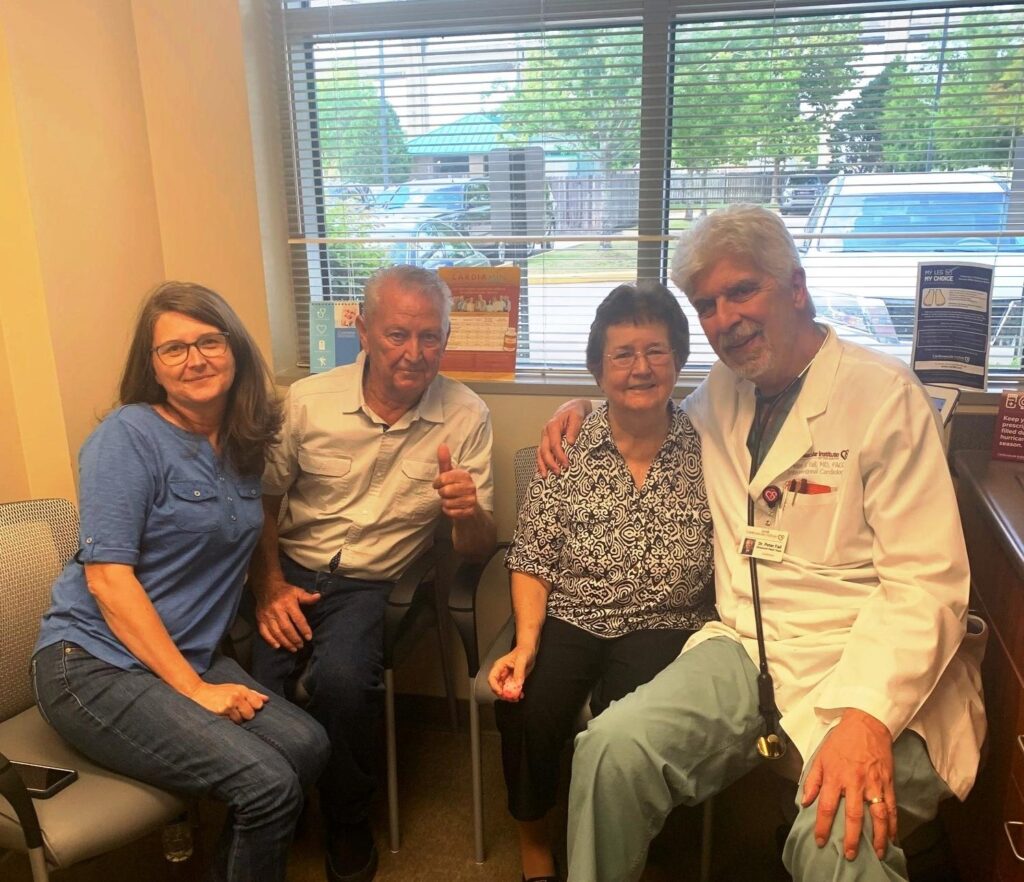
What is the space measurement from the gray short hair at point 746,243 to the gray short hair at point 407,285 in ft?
2.02

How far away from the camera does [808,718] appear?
1.43 metres

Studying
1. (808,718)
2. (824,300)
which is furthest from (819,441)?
(824,300)

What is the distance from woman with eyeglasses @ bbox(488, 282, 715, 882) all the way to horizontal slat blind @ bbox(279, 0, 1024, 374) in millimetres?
578

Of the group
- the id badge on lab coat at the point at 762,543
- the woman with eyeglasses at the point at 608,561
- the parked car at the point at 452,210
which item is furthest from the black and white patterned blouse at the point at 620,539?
the parked car at the point at 452,210

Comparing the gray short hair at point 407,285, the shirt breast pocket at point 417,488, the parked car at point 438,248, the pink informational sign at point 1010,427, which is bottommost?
the shirt breast pocket at point 417,488

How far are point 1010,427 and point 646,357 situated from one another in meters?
0.89

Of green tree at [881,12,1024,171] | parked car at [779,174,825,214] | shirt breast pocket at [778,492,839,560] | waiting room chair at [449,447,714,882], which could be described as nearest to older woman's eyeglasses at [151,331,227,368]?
waiting room chair at [449,447,714,882]

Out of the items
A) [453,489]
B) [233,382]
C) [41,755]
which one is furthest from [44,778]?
[453,489]

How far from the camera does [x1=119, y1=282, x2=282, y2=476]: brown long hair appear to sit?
1.60 meters

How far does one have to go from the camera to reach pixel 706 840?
5.59ft

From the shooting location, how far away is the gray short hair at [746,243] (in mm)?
1556

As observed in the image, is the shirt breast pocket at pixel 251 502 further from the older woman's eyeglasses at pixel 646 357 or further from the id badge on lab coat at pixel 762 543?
Answer: the id badge on lab coat at pixel 762 543

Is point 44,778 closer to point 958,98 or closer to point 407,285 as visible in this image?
point 407,285

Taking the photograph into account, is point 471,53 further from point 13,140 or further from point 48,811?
point 48,811
